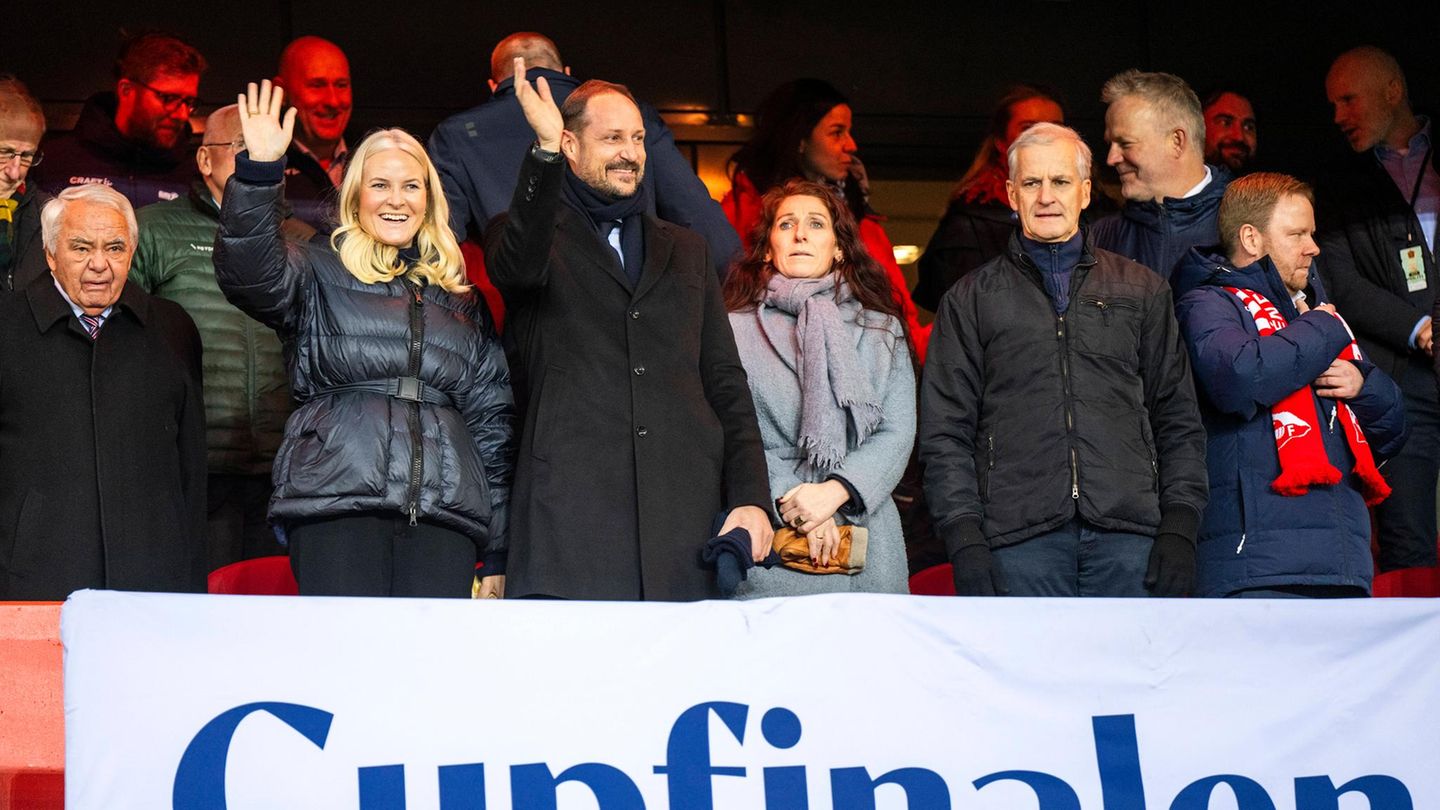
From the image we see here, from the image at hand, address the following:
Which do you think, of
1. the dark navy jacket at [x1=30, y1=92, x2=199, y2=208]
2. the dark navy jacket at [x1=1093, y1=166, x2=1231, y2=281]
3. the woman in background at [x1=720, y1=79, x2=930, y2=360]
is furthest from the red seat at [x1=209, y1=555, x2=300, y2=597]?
the dark navy jacket at [x1=1093, y1=166, x2=1231, y2=281]

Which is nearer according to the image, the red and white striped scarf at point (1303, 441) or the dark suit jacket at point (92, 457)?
the dark suit jacket at point (92, 457)

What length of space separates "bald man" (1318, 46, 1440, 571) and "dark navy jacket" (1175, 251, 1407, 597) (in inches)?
44.9

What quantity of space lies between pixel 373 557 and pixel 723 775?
1057 millimetres

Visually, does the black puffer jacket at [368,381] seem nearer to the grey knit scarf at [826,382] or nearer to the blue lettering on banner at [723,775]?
the blue lettering on banner at [723,775]

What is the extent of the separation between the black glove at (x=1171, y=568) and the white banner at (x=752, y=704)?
42cm

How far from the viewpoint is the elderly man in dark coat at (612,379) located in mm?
5031

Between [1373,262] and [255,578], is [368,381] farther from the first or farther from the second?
[1373,262]

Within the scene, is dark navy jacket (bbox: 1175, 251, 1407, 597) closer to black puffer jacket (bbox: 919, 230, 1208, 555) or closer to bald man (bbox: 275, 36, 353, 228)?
black puffer jacket (bbox: 919, 230, 1208, 555)

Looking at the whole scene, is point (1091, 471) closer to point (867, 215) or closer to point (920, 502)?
point (920, 502)

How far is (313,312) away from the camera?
5.06 metres

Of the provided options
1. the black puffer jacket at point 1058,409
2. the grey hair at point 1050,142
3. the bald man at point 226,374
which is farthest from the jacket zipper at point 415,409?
the grey hair at point 1050,142

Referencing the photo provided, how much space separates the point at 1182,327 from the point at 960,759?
1875 mm

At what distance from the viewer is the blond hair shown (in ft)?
17.0

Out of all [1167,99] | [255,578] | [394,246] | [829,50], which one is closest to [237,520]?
[255,578]
